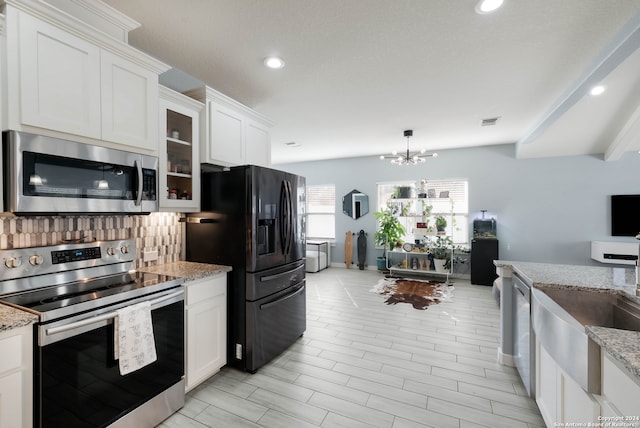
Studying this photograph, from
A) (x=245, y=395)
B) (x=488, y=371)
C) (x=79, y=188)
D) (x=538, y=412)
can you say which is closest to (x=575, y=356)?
(x=538, y=412)

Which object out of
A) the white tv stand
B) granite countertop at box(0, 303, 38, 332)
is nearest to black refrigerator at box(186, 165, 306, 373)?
granite countertop at box(0, 303, 38, 332)

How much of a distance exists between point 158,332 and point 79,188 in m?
1.01

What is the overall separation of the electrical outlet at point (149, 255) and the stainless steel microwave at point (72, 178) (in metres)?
0.51

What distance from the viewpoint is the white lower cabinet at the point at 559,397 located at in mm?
1207

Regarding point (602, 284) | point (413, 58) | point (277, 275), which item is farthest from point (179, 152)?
point (602, 284)

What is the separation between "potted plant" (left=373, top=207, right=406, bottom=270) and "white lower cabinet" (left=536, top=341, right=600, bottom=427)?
13.7 ft

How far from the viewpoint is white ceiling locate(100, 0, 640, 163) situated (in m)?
1.88

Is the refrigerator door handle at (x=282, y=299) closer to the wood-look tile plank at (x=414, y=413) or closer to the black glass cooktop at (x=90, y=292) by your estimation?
the black glass cooktop at (x=90, y=292)

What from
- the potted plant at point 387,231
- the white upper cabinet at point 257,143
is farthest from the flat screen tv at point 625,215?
the white upper cabinet at point 257,143

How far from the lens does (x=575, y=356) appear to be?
4.21 feet

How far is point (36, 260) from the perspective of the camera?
1.67 meters

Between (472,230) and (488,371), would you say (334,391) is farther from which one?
(472,230)

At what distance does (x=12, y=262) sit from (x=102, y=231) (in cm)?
54

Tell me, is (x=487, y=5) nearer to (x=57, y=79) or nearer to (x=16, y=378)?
(x=57, y=79)
